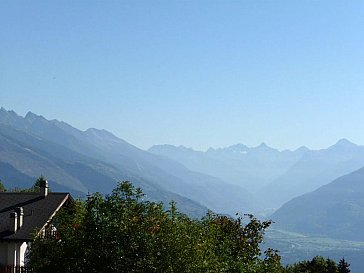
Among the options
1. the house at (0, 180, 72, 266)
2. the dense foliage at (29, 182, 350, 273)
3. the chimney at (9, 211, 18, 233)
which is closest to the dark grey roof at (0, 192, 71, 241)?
the house at (0, 180, 72, 266)

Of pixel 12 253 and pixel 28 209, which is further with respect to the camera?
pixel 28 209

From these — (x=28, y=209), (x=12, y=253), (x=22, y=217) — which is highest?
(x=28, y=209)

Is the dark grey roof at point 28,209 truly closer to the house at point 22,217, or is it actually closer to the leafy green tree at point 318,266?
the house at point 22,217

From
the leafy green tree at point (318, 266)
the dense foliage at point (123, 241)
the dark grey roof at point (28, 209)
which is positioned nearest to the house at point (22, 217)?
the dark grey roof at point (28, 209)

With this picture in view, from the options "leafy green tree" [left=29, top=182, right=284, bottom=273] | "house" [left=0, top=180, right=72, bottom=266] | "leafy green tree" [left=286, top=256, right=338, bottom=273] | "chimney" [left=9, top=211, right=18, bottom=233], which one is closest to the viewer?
"leafy green tree" [left=29, top=182, right=284, bottom=273]

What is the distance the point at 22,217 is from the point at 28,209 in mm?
2930

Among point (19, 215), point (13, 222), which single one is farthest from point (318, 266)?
point (13, 222)

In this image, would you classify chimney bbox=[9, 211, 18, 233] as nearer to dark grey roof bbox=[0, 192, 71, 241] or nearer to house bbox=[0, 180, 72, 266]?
house bbox=[0, 180, 72, 266]

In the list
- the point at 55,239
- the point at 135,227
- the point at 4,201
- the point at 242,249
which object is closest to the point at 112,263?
the point at 135,227

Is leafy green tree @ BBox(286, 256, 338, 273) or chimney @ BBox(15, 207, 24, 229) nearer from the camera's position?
chimney @ BBox(15, 207, 24, 229)

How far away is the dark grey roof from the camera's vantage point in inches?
1881

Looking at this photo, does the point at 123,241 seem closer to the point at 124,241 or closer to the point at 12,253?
the point at 124,241

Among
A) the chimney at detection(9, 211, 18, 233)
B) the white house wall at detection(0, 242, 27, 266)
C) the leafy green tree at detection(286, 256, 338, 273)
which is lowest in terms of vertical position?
the white house wall at detection(0, 242, 27, 266)

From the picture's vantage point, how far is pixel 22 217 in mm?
49344
